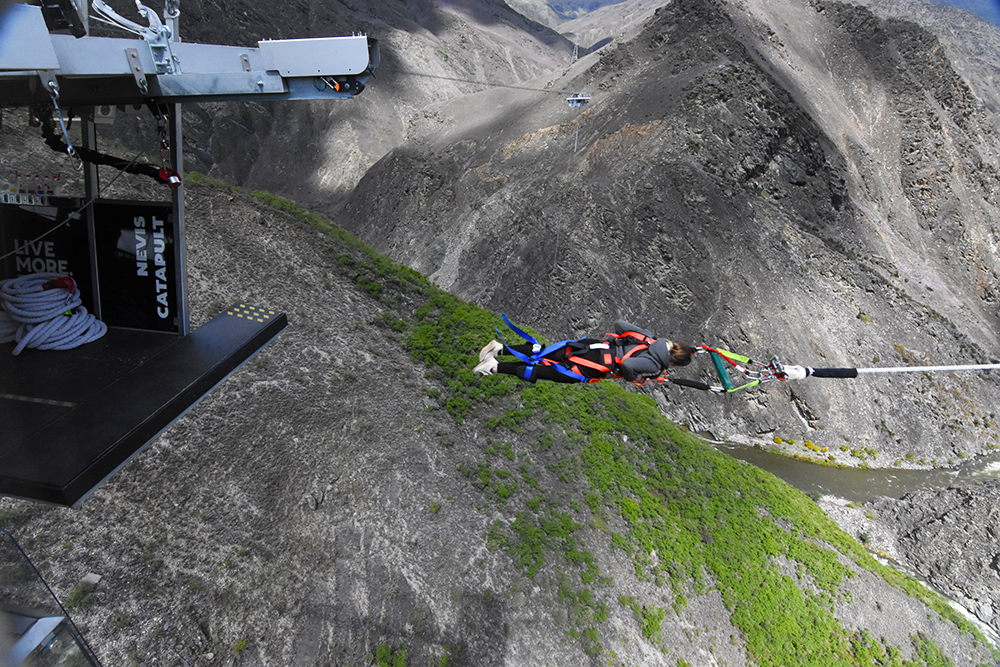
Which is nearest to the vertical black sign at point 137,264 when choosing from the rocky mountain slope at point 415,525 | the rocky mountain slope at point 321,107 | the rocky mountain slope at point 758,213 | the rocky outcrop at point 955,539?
the rocky mountain slope at point 415,525

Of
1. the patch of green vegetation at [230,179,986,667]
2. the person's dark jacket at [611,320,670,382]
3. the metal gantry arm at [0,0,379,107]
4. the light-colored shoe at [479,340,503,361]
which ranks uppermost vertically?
the metal gantry arm at [0,0,379,107]

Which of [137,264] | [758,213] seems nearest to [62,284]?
[137,264]

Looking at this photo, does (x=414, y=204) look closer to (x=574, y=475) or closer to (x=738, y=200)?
(x=738, y=200)

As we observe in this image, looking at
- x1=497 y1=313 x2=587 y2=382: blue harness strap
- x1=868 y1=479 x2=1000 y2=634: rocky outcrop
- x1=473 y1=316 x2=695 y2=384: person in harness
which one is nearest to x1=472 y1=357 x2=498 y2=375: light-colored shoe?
x1=473 y1=316 x2=695 y2=384: person in harness

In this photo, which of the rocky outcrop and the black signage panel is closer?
the black signage panel

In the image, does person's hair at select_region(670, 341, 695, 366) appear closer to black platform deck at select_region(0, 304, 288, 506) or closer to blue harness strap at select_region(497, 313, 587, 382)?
blue harness strap at select_region(497, 313, 587, 382)

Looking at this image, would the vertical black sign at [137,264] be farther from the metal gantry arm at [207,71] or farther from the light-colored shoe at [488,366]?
the light-colored shoe at [488,366]

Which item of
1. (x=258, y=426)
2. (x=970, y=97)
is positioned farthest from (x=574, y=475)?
(x=970, y=97)

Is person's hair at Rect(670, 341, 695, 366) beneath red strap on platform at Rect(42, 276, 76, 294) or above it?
beneath
